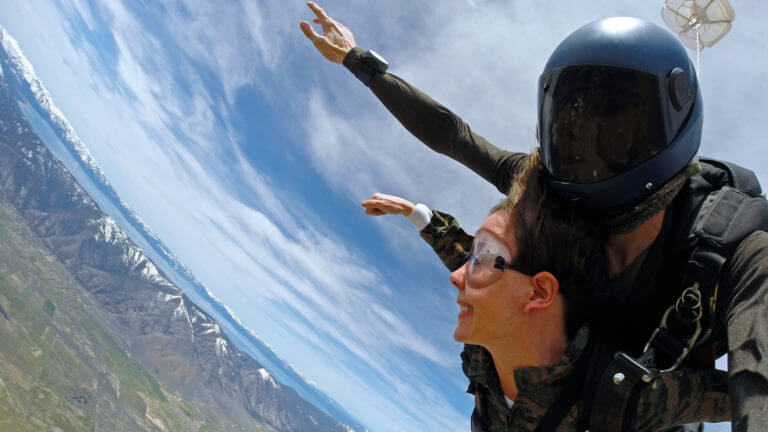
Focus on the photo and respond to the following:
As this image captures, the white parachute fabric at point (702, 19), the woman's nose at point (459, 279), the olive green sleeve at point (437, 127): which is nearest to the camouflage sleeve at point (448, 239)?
the olive green sleeve at point (437, 127)

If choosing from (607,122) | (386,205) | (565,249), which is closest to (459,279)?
(565,249)

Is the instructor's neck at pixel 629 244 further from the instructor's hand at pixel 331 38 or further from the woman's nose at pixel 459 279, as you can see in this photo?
the instructor's hand at pixel 331 38

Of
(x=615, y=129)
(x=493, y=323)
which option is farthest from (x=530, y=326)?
(x=615, y=129)

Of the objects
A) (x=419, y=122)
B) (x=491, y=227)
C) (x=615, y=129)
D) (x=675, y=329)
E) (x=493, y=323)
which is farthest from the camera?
(x=419, y=122)

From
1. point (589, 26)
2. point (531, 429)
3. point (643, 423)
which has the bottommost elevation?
point (531, 429)

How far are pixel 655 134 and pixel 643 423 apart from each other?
1372 mm

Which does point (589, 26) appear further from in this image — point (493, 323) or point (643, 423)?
point (643, 423)

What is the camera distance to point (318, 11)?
452 cm

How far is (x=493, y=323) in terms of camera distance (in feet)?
8.23

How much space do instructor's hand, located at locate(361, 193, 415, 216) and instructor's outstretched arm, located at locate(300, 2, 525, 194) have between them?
0.73 meters

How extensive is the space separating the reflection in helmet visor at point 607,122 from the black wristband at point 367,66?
74.5 inches

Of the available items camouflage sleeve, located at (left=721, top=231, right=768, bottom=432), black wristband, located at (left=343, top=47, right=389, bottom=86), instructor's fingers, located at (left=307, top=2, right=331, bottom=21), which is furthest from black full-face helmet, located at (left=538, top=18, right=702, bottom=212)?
instructor's fingers, located at (left=307, top=2, right=331, bottom=21)

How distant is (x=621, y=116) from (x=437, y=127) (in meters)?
1.77

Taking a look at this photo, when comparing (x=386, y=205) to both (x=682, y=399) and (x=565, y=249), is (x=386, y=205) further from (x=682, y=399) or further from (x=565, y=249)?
(x=682, y=399)
